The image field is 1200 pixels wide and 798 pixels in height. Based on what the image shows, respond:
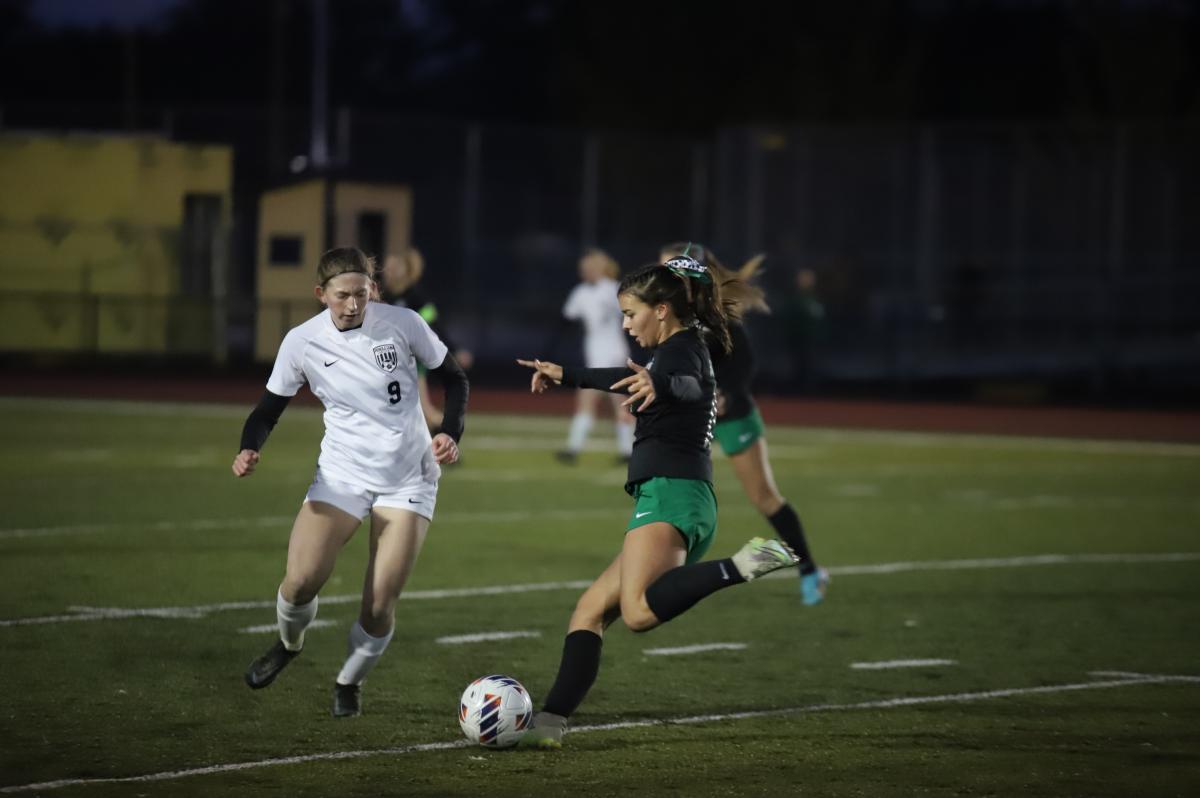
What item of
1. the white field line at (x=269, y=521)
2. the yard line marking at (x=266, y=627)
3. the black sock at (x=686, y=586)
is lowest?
the white field line at (x=269, y=521)

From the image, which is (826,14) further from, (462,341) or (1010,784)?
(1010,784)

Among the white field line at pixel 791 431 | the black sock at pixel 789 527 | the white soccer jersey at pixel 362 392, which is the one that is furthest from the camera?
the white field line at pixel 791 431

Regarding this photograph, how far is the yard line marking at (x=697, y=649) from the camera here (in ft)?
31.1

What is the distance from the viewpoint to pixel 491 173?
1517 inches

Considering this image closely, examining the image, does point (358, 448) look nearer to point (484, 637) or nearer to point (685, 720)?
point (685, 720)

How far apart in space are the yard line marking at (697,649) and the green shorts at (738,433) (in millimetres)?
1483

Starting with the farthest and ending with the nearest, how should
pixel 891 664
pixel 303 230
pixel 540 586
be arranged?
1. pixel 303 230
2. pixel 540 586
3. pixel 891 664

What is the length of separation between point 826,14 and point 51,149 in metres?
29.0

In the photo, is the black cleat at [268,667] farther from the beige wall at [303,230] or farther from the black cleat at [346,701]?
the beige wall at [303,230]

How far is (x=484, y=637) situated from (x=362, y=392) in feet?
8.31

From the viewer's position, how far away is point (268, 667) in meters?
7.88

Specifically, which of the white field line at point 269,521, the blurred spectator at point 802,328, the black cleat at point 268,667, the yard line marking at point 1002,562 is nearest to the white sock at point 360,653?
the black cleat at point 268,667

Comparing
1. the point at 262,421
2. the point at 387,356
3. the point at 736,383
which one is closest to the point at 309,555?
the point at 262,421

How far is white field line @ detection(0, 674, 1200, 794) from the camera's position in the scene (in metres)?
6.56
